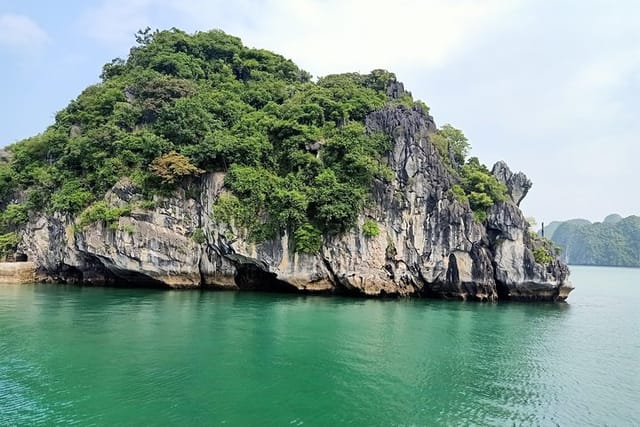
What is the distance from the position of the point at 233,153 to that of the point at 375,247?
33.0 ft

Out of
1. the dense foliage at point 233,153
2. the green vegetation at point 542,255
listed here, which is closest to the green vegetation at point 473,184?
the dense foliage at point 233,153

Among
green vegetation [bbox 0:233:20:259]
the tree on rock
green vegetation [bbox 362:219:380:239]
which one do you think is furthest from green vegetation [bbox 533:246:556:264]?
green vegetation [bbox 0:233:20:259]

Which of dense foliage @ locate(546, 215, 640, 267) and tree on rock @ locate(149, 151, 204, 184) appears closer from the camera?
tree on rock @ locate(149, 151, 204, 184)

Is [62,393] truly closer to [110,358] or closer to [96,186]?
[110,358]

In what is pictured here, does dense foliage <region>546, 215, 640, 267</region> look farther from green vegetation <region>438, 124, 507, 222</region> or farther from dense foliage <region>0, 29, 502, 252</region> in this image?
dense foliage <region>0, 29, 502, 252</region>

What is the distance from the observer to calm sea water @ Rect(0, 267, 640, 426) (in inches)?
352

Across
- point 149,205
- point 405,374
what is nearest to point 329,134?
point 149,205

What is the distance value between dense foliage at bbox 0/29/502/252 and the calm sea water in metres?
6.23

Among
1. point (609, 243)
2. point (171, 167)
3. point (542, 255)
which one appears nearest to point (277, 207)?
point (171, 167)

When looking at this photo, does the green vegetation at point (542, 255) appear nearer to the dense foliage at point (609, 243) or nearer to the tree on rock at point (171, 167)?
the tree on rock at point (171, 167)

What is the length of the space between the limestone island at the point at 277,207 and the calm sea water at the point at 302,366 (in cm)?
453

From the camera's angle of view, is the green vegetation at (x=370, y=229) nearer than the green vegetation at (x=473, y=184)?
Yes

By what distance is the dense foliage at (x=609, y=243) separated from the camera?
96.6m

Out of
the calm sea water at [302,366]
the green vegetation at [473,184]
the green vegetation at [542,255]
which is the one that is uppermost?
the green vegetation at [473,184]
